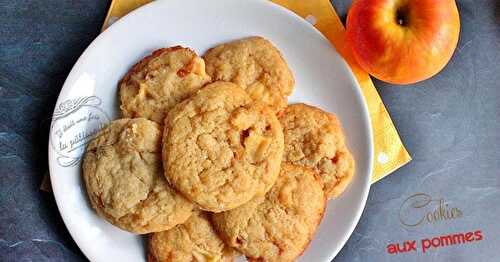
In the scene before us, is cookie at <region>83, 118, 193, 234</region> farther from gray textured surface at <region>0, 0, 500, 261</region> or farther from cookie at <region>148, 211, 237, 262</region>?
gray textured surface at <region>0, 0, 500, 261</region>

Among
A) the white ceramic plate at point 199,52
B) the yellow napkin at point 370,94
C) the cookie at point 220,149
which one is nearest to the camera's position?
the cookie at point 220,149

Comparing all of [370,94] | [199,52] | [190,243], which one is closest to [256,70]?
[199,52]

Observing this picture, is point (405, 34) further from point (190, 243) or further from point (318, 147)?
point (190, 243)

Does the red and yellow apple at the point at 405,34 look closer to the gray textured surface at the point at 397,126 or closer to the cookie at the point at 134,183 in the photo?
the gray textured surface at the point at 397,126

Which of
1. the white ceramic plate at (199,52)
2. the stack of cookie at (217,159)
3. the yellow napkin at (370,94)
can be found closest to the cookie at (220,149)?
the stack of cookie at (217,159)

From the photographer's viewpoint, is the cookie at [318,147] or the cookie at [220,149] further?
the cookie at [318,147]

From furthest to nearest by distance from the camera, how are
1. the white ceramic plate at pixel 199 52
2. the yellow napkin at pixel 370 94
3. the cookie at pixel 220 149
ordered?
the yellow napkin at pixel 370 94
the white ceramic plate at pixel 199 52
the cookie at pixel 220 149

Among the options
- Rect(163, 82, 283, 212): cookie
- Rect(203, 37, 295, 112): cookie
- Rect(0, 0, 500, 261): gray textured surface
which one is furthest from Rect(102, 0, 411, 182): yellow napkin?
Rect(163, 82, 283, 212): cookie

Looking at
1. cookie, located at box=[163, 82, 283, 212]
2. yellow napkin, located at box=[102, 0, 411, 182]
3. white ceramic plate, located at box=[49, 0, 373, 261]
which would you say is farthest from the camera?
yellow napkin, located at box=[102, 0, 411, 182]
